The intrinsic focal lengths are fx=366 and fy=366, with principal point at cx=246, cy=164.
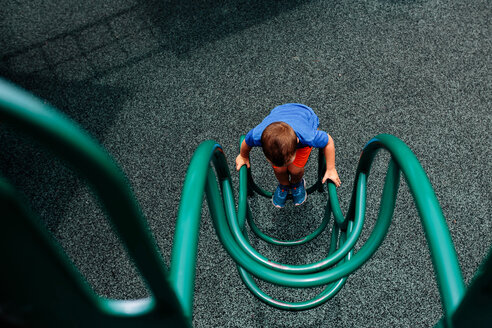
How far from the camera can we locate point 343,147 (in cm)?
159

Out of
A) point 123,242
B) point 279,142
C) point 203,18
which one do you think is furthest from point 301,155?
point 203,18

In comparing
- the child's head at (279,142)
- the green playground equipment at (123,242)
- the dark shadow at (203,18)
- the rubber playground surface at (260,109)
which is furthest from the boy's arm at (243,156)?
the dark shadow at (203,18)

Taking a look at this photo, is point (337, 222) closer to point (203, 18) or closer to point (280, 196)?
point (280, 196)

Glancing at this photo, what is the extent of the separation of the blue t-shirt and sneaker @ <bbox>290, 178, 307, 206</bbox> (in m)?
0.25

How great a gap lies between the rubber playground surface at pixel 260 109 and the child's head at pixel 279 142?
0.49 metres

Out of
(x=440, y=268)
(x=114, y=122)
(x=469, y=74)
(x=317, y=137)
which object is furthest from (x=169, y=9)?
(x=440, y=268)

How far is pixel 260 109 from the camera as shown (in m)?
1.75

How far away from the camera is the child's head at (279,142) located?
1.03 metres

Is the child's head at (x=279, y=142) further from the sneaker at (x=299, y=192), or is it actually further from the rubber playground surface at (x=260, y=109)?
the rubber playground surface at (x=260, y=109)

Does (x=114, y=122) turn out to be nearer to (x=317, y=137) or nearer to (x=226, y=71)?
(x=226, y=71)

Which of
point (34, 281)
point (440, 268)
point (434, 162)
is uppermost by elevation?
point (34, 281)

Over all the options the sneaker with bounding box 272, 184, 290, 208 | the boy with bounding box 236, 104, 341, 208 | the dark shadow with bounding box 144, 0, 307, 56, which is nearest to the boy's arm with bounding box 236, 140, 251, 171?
the boy with bounding box 236, 104, 341, 208

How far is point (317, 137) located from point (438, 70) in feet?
3.46

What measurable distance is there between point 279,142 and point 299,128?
0.47 feet
